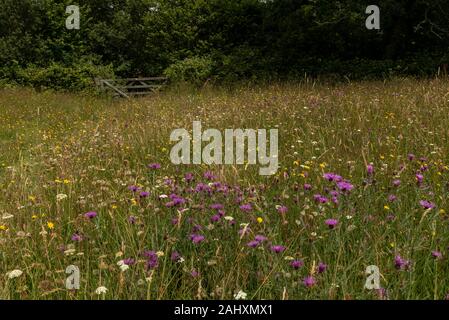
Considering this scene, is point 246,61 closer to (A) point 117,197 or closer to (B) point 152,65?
(B) point 152,65

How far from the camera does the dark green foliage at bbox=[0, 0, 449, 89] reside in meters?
14.6

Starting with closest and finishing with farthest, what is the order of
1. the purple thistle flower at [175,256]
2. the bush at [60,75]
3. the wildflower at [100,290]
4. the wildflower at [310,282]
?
1. the wildflower at [310,282]
2. the wildflower at [100,290]
3. the purple thistle flower at [175,256]
4. the bush at [60,75]

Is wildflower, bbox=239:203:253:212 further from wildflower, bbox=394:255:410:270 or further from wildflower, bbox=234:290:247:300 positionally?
wildflower, bbox=394:255:410:270

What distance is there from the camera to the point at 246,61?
16922 mm

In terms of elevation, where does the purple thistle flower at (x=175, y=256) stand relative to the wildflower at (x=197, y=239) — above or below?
below

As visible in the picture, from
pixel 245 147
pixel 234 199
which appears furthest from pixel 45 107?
pixel 234 199

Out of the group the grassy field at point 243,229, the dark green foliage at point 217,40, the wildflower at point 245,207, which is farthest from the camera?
the dark green foliage at point 217,40

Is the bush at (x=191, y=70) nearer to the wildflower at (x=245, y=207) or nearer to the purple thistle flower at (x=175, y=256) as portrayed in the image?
the wildflower at (x=245, y=207)

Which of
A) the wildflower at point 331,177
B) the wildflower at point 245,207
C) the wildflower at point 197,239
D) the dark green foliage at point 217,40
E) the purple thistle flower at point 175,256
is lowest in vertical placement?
the purple thistle flower at point 175,256

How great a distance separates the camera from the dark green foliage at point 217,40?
577 inches

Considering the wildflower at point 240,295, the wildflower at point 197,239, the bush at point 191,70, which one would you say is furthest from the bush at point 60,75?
the wildflower at point 240,295

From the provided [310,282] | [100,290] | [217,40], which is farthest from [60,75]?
[310,282]

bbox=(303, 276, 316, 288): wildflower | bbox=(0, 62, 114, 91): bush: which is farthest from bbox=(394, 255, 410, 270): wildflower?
bbox=(0, 62, 114, 91): bush
